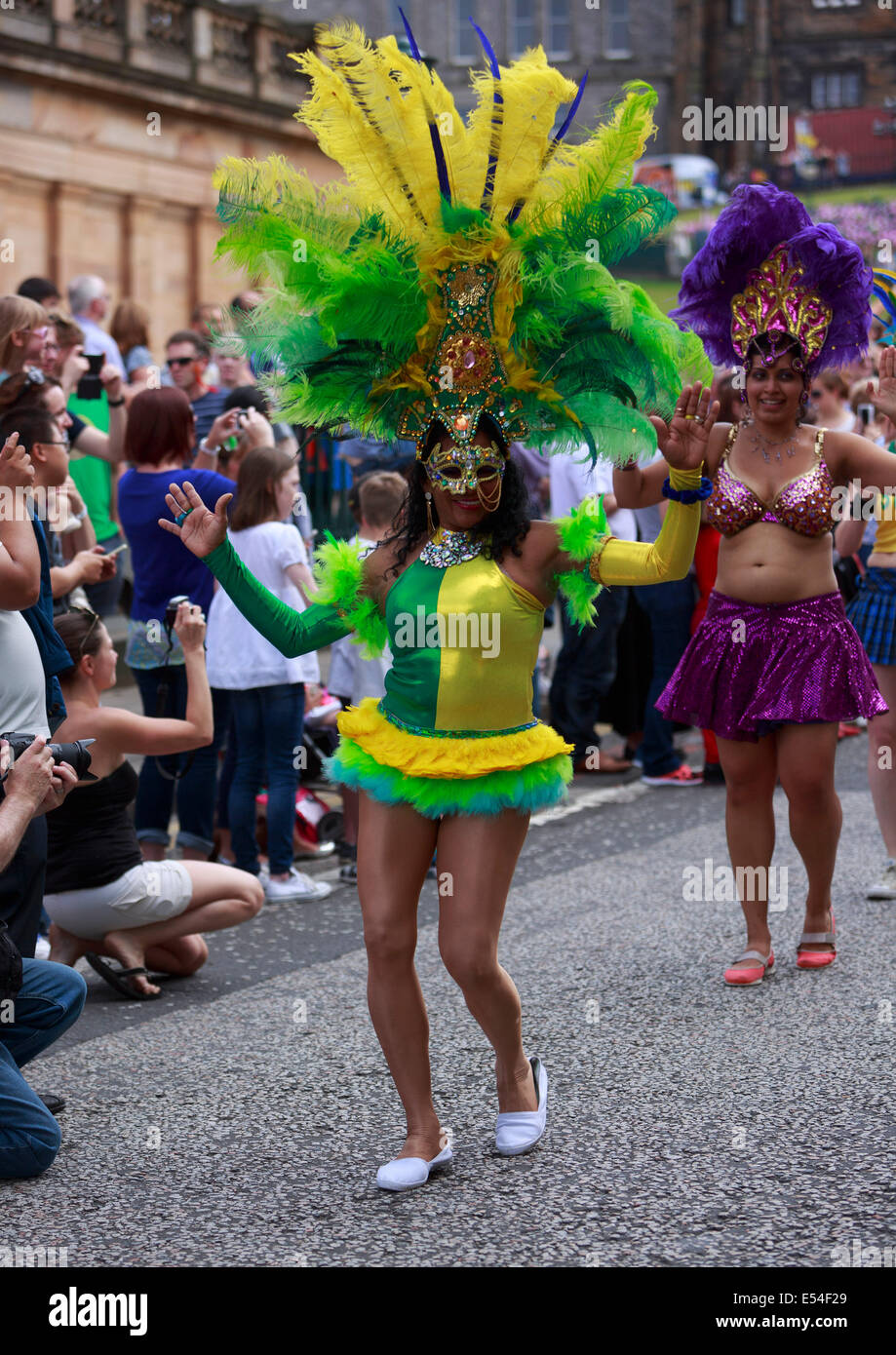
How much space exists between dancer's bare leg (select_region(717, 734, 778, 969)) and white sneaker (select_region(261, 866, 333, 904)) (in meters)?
2.02

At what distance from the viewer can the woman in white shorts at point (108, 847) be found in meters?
5.64

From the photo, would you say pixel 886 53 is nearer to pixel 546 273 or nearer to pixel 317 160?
pixel 317 160

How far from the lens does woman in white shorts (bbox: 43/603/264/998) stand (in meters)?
5.64

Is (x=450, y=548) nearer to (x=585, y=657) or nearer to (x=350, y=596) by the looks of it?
(x=350, y=596)

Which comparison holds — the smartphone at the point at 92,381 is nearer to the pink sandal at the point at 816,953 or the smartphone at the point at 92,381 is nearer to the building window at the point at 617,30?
the pink sandal at the point at 816,953

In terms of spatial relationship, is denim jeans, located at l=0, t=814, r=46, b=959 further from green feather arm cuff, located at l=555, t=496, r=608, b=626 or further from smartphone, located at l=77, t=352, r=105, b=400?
smartphone, located at l=77, t=352, r=105, b=400

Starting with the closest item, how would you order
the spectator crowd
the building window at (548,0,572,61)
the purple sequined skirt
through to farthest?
1. the spectator crowd
2. the purple sequined skirt
3. the building window at (548,0,572,61)

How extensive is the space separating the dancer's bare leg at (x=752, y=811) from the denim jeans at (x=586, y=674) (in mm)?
3518

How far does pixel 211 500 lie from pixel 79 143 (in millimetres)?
11016

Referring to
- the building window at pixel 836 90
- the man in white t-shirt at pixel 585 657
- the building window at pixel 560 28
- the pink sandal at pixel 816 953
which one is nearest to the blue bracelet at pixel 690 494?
the pink sandal at pixel 816 953

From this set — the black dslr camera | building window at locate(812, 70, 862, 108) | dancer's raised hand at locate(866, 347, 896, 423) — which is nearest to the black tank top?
the black dslr camera

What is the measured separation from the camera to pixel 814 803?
584cm

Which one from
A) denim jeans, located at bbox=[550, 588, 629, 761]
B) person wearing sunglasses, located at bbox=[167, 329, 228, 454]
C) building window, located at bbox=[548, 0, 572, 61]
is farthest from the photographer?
building window, located at bbox=[548, 0, 572, 61]

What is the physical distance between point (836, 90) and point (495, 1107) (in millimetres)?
52656
